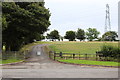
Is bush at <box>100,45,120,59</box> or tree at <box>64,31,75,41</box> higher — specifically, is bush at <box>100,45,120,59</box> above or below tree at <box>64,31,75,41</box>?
below

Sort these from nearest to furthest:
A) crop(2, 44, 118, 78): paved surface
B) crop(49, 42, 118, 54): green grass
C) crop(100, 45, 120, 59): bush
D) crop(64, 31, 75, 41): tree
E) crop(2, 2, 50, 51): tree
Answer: crop(2, 44, 118, 78): paved surface
crop(100, 45, 120, 59): bush
crop(2, 2, 50, 51): tree
crop(49, 42, 118, 54): green grass
crop(64, 31, 75, 41): tree

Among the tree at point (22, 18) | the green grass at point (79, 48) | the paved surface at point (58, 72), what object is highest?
the tree at point (22, 18)

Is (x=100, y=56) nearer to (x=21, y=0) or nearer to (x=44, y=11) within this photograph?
(x=44, y=11)

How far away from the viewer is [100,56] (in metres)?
29.9

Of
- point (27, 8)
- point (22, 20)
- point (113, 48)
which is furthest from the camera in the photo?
point (27, 8)

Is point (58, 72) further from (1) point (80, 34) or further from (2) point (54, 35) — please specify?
(1) point (80, 34)

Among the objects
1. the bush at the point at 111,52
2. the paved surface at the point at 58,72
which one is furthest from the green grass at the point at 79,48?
the paved surface at the point at 58,72

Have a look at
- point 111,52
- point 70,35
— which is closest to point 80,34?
point 70,35

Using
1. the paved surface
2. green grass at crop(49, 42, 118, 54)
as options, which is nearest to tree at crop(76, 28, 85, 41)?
green grass at crop(49, 42, 118, 54)

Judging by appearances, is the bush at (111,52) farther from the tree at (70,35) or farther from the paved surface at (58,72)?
the tree at (70,35)

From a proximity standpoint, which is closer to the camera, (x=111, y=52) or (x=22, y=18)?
(x=111, y=52)

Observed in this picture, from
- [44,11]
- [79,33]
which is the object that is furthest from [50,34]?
[44,11]

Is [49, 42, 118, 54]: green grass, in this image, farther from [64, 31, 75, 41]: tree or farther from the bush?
[64, 31, 75, 41]: tree

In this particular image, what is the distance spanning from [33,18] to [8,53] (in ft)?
21.5
